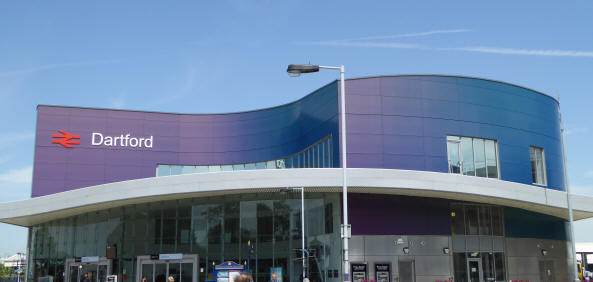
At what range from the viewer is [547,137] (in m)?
40.7

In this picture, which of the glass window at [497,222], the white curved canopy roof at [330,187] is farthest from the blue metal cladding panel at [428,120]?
the white curved canopy roof at [330,187]

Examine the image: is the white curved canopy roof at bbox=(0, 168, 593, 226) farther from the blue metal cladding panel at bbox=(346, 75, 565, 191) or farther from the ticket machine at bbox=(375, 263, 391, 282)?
the ticket machine at bbox=(375, 263, 391, 282)

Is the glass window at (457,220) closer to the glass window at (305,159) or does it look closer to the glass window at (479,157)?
the glass window at (479,157)

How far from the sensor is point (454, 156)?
36.0 m

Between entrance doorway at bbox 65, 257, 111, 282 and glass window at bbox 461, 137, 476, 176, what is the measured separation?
22154mm

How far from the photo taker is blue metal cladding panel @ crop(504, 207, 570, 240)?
3733 centimetres

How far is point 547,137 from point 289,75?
82.2 ft

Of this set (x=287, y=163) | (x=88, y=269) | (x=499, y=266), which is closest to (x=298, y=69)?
(x=499, y=266)

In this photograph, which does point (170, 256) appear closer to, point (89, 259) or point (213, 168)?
point (89, 259)

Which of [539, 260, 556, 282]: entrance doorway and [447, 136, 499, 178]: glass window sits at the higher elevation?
[447, 136, 499, 178]: glass window

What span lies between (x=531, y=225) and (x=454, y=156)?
7.49 metres

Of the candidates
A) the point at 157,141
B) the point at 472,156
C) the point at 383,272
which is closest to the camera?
the point at 383,272

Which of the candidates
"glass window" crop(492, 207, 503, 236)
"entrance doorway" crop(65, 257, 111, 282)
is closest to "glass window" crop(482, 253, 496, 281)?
"glass window" crop(492, 207, 503, 236)

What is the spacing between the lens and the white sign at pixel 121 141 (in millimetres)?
45094
